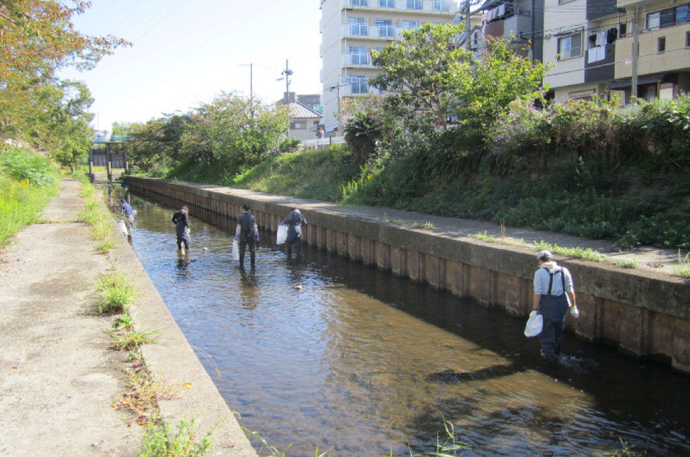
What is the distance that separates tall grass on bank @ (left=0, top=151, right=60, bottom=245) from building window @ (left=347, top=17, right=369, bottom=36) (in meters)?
30.7

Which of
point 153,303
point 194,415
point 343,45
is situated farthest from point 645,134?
point 343,45

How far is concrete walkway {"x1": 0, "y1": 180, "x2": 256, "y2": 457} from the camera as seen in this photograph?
3953 mm

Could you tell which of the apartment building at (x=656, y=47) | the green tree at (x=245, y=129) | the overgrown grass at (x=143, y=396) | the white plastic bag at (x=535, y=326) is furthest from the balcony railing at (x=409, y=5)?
the overgrown grass at (x=143, y=396)

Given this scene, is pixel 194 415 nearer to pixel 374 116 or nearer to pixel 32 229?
pixel 32 229

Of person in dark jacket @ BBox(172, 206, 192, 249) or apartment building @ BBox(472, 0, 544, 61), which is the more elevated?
apartment building @ BBox(472, 0, 544, 61)

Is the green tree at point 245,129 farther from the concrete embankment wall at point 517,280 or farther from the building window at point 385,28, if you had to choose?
the concrete embankment wall at point 517,280

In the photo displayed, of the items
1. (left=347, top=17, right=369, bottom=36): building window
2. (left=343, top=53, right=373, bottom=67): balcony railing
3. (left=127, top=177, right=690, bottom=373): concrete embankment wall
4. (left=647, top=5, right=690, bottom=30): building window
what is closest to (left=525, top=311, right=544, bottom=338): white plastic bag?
(left=127, top=177, right=690, bottom=373): concrete embankment wall

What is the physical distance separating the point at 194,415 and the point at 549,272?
511 centimetres

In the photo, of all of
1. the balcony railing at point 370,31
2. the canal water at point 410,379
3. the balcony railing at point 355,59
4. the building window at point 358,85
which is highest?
the balcony railing at point 370,31

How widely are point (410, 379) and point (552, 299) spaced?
7.39ft

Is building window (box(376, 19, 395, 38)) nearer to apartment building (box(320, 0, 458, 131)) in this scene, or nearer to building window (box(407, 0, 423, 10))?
apartment building (box(320, 0, 458, 131))

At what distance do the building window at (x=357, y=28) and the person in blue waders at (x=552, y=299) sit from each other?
47.0 metres

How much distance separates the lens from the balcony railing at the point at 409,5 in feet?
168

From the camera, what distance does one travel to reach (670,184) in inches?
442
